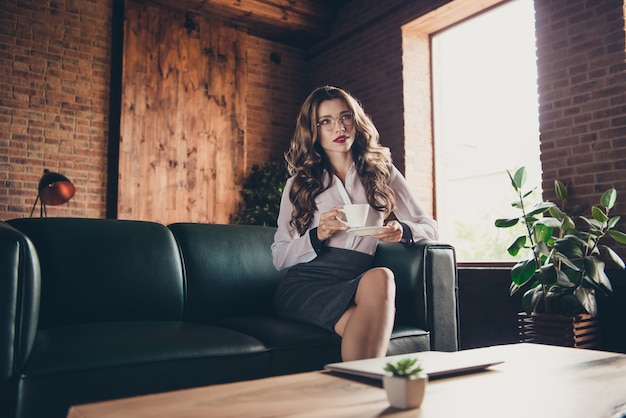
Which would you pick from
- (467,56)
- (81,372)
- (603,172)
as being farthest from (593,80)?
(81,372)

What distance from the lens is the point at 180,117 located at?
17.8ft

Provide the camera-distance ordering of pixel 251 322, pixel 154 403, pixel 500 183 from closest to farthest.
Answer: pixel 154 403
pixel 251 322
pixel 500 183

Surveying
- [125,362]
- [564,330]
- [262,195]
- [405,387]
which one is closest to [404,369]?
[405,387]

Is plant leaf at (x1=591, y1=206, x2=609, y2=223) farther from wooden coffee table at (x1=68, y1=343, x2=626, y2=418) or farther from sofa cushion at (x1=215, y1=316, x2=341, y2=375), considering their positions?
wooden coffee table at (x1=68, y1=343, x2=626, y2=418)

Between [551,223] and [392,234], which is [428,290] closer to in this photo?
[392,234]

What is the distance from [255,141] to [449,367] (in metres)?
5.13

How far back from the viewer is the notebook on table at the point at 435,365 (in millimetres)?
1105

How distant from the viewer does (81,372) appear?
1442 mm

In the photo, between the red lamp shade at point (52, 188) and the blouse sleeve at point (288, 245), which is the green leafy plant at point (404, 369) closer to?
the blouse sleeve at point (288, 245)

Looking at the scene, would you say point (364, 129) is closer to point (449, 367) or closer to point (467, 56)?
point (449, 367)

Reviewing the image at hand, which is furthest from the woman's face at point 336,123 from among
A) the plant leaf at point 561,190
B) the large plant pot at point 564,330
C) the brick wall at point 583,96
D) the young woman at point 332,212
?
the brick wall at point 583,96

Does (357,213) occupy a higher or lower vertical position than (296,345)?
higher

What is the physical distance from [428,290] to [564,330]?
1.29 meters

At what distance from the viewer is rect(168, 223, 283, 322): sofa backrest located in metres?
2.25
